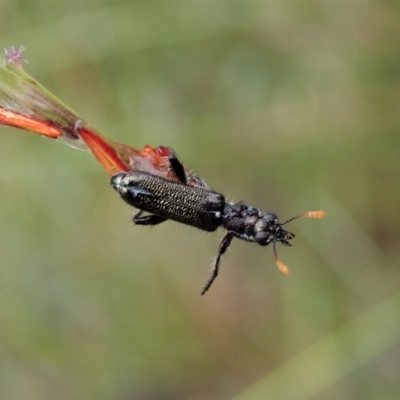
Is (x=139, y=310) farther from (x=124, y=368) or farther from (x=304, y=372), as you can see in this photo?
(x=304, y=372)

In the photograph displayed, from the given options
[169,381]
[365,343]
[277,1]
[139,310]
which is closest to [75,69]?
[277,1]

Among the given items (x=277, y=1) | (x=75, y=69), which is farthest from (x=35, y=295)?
(x=277, y=1)

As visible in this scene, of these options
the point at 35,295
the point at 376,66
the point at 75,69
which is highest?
the point at 376,66

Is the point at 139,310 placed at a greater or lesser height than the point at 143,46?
lesser

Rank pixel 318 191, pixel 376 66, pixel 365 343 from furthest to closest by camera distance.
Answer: pixel 318 191 < pixel 376 66 < pixel 365 343

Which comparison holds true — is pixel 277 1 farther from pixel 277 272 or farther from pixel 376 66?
pixel 277 272

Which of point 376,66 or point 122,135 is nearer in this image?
point 376,66

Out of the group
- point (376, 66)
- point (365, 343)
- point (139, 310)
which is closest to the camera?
point (365, 343)
